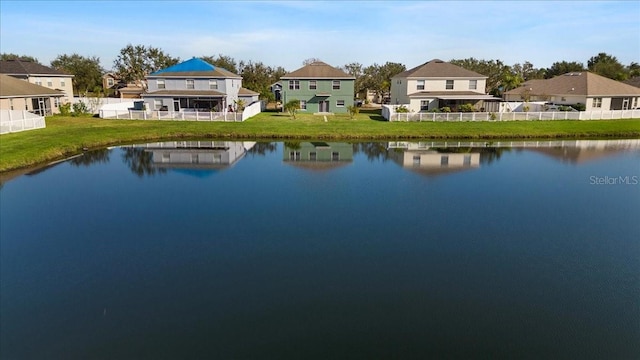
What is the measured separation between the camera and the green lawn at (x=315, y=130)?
32.9 m

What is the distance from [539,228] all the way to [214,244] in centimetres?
1020

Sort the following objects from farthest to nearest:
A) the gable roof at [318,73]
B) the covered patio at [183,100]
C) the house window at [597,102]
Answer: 1. the gable roof at [318,73]
2. the house window at [597,102]
3. the covered patio at [183,100]

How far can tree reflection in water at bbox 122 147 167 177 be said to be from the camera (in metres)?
22.6


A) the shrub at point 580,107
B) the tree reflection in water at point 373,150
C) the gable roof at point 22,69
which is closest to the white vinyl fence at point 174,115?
the tree reflection in water at point 373,150

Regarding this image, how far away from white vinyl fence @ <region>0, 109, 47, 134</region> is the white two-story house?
32176 mm

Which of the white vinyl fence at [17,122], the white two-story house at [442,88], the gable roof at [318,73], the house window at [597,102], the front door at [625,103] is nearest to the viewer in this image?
the white vinyl fence at [17,122]

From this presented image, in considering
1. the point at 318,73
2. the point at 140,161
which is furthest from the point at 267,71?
the point at 140,161

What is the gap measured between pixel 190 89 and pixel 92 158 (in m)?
19.4

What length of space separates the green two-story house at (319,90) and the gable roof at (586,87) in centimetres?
2162

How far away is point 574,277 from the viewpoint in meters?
10.8

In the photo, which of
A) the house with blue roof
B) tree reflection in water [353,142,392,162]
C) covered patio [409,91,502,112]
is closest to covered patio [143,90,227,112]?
the house with blue roof

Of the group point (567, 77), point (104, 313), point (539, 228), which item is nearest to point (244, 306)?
point (104, 313)

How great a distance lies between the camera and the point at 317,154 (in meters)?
28.0

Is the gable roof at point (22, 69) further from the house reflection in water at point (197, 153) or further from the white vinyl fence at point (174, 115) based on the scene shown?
the house reflection in water at point (197, 153)
